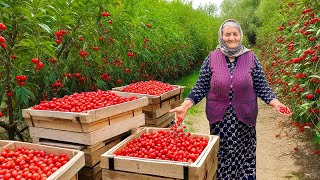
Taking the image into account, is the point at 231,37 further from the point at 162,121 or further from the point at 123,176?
the point at 162,121

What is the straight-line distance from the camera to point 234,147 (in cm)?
345

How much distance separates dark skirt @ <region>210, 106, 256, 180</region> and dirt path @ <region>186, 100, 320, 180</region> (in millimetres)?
1089

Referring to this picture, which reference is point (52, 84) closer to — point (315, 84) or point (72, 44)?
point (72, 44)

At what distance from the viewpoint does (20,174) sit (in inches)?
93.0

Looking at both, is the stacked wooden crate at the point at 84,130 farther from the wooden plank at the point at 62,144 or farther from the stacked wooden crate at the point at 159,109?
the stacked wooden crate at the point at 159,109

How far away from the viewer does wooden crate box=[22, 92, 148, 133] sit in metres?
3.04

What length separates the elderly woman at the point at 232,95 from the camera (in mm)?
3348

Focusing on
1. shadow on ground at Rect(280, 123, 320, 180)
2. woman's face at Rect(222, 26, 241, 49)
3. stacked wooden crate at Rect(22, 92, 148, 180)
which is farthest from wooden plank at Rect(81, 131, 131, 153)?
shadow on ground at Rect(280, 123, 320, 180)

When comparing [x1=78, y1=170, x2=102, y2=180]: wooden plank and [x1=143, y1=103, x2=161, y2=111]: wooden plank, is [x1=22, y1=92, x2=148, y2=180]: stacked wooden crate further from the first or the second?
[x1=143, y1=103, x2=161, y2=111]: wooden plank

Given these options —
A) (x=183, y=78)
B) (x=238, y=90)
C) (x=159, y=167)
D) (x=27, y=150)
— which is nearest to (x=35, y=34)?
(x=27, y=150)

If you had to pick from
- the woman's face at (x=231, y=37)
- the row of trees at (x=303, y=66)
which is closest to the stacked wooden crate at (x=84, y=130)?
the woman's face at (x=231, y=37)

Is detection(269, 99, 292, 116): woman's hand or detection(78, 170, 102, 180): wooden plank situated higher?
detection(269, 99, 292, 116): woman's hand

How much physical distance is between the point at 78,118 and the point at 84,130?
0.13 metres

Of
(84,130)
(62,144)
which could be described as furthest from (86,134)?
(62,144)
